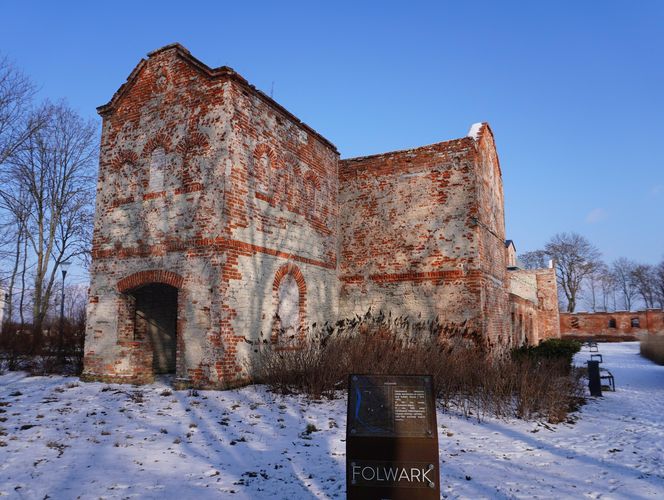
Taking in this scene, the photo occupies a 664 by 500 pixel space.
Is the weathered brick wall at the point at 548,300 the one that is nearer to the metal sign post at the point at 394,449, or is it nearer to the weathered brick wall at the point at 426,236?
the weathered brick wall at the point at 426,236

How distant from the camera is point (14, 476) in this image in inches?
193

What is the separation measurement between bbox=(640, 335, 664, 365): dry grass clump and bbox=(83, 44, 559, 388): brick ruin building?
34.6 ft

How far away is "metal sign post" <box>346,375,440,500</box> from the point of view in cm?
343

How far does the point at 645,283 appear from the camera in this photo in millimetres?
63281

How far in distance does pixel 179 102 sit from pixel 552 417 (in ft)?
34.4

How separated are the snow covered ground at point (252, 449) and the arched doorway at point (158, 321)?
2.63m

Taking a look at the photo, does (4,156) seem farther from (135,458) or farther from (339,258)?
(135,458)

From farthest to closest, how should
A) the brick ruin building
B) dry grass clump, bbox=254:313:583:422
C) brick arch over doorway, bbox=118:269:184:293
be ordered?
brick arch over doorway, bbox=118:269:184:293 → the brick ruin building → dry grass clump, bbox=254:313:583:422

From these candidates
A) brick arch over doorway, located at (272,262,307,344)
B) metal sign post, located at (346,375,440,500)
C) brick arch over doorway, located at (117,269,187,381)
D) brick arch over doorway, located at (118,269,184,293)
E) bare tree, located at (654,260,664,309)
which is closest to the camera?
metal sign post, located at (346,375,440,500)

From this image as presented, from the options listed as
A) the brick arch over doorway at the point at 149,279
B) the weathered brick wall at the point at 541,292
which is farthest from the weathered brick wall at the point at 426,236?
the weathered brick wall at the point at 541,292

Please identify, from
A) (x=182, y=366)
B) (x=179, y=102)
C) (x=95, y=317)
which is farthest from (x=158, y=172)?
(x=182, y=366)

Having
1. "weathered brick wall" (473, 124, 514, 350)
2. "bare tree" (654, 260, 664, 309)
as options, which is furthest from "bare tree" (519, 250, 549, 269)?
"weathered brick wall" (473, 124, 514, 350)

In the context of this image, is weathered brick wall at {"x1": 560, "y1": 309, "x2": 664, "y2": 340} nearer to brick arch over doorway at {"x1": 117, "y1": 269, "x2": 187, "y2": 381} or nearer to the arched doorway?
the arched doorway

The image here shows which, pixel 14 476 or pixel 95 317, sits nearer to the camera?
pixel 14 476
